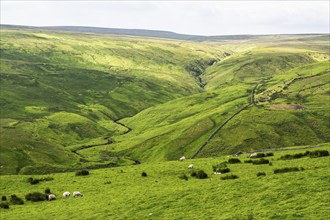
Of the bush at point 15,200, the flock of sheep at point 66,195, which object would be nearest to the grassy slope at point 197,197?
the bush at point 15,200

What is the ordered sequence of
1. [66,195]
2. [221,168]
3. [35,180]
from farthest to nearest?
A: [35,180]
[221,168]
[66,195]

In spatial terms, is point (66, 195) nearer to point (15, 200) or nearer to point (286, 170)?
point (15, 200)

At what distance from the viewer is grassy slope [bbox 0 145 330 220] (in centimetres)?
3650

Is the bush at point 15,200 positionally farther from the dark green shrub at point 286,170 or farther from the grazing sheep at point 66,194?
the dark green shrub at point 286,170

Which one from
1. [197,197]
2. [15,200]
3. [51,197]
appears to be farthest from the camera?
[51,197]

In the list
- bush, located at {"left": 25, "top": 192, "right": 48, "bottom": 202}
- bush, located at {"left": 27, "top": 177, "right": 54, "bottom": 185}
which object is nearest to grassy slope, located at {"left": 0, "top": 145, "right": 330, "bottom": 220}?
bush, located at {"left": 25, "top": 192, "right": 48, "bottom": 202}

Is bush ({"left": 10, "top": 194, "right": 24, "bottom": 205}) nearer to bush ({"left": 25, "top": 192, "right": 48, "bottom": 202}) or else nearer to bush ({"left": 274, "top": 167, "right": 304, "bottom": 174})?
bush ({"left": 25, "top": 192, "right": 48, "bottom": 202})

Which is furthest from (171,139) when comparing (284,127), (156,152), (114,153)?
(284,127)

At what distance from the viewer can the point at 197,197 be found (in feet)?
142

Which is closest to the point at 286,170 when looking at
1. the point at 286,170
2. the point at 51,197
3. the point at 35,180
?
the point at 286,170

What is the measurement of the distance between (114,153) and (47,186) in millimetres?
85147

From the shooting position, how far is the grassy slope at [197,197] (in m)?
36.5

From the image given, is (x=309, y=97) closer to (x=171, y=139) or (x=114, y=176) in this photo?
(x=171, y=139)

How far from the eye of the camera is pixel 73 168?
113m
